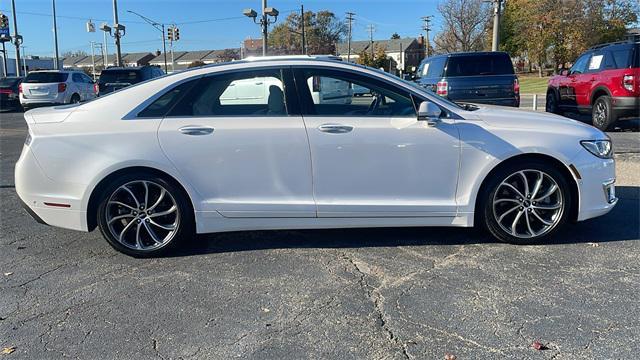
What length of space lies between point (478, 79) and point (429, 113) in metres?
8.75

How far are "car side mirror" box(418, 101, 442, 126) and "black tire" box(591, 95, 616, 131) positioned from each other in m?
8.46

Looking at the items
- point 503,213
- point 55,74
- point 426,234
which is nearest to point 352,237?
point 426,234

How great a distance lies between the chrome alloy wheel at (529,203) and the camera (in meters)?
4.46

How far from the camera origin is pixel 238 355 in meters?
2.92

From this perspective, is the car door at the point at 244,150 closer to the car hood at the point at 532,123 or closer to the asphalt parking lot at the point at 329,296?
the asphalt parking lot at the point at 329,296

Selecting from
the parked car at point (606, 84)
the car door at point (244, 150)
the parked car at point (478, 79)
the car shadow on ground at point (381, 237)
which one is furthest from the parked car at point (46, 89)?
the car door at point (244, 150)

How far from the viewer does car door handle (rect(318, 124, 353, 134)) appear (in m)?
4.28

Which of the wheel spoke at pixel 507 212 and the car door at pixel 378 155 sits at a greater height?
the car door at pixel 378 155

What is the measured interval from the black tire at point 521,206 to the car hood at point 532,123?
0.30 m

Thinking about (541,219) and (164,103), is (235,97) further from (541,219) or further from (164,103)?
(541,219)

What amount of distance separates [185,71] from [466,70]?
936 cm

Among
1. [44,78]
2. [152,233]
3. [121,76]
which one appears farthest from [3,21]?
[152,233]

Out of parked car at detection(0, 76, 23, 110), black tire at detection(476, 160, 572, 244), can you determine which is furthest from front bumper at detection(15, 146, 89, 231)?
parked car at detection(0, 76, 23, 110)

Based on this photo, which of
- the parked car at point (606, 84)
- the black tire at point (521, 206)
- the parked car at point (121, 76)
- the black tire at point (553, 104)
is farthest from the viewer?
the parked car at point (121, 76)
